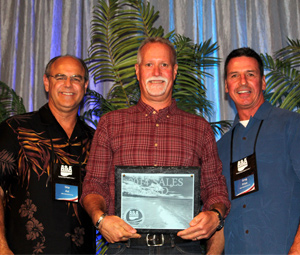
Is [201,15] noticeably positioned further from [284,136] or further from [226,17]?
[284,136]

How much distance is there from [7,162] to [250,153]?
5.83ft

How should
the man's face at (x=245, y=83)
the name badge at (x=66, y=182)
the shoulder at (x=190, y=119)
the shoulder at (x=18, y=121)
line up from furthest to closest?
the man's face at (x=245, y=83) → the shoulder at (x=18, y=121) → the name badge at (x=66, y=182) → the shoulder at (x=190, y=119)

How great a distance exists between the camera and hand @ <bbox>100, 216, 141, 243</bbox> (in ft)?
7.08

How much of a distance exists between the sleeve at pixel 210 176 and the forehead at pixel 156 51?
1.95ft

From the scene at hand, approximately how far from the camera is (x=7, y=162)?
2.85m

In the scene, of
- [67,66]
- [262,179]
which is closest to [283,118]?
[262,179]

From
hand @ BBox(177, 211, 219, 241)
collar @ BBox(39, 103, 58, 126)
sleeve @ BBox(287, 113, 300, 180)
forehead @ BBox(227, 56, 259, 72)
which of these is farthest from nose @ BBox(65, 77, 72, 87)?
sleeve @ BBox(287, 113, 300, 180)

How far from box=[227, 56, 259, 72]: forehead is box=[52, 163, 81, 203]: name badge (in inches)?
58.6

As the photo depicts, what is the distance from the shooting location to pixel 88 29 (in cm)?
497

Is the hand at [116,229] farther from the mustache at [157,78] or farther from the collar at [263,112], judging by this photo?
the collar at [263,112]

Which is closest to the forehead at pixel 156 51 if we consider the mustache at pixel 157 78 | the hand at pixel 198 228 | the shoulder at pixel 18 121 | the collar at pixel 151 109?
the mustache at pixel 157 78

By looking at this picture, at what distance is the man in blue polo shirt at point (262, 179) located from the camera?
264 cm

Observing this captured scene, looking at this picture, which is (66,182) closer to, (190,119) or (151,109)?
(151,109)

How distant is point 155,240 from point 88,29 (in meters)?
3.36
